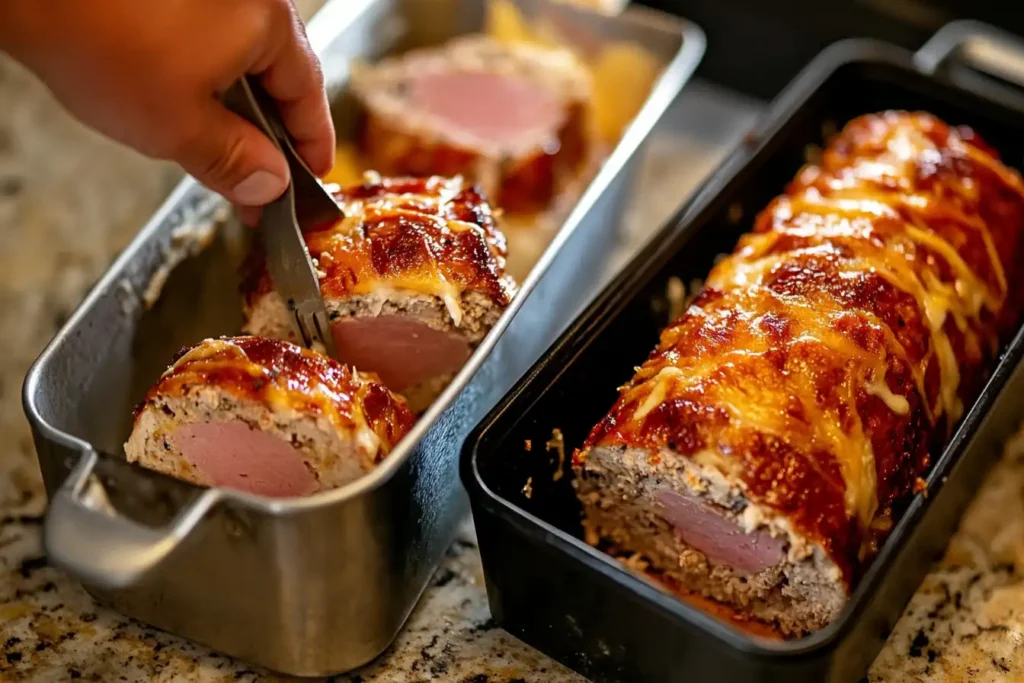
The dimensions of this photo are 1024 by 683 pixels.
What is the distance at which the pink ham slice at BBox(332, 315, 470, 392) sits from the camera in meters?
2.22

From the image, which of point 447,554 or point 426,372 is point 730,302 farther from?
point 447,554

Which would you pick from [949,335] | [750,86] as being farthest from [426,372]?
[750,86]

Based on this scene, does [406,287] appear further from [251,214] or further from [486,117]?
[486,117]

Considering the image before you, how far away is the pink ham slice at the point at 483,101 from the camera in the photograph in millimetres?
3152

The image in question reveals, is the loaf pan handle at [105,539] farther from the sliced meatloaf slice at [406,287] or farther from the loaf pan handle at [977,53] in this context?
the loaf pan handle at [977,53]

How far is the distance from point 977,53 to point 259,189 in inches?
81.7

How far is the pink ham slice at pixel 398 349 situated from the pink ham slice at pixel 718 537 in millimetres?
538

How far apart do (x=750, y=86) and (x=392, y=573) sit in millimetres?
2205

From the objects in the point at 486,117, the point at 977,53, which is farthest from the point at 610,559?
the point at 977,53

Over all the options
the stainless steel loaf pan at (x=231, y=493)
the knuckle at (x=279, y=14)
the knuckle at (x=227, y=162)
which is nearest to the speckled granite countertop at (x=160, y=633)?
the stainless steel loaf pan at (x=231, y=493)

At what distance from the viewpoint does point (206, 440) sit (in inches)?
78.3

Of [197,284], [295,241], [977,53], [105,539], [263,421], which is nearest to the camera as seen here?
[105,539]

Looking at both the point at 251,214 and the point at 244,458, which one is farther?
the point at 251,214

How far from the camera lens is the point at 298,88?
6.88 feet
